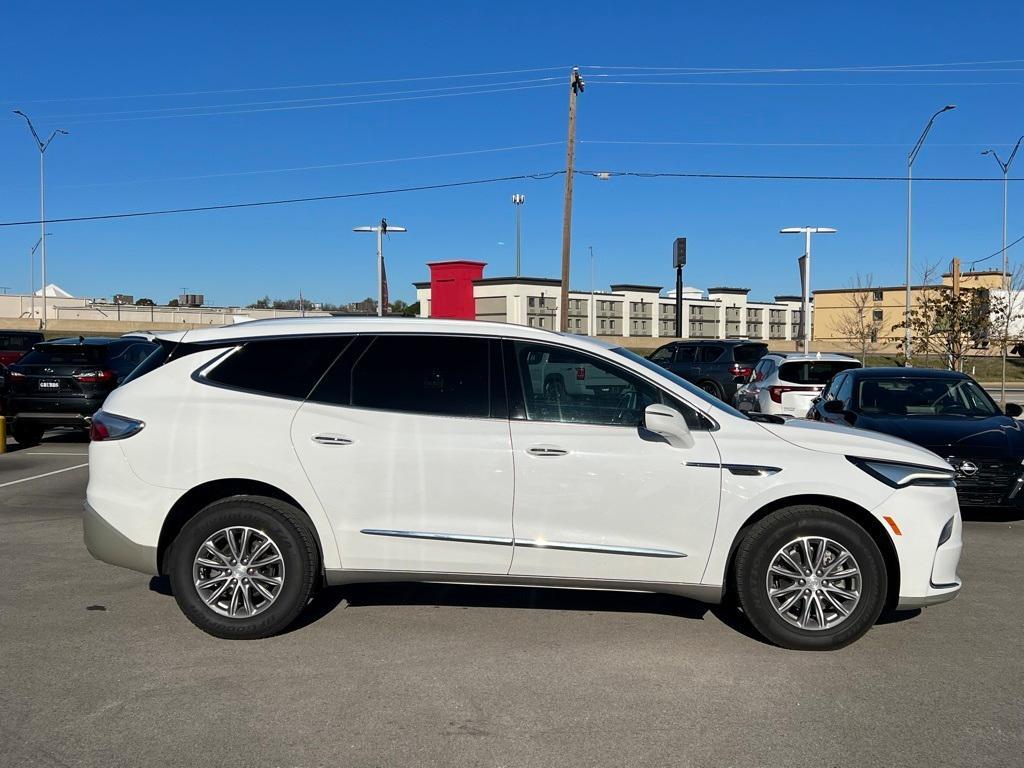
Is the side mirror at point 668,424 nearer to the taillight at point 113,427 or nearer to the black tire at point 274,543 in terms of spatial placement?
the black tire at point 274,543

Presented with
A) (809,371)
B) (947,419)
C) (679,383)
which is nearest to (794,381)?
(809,371)

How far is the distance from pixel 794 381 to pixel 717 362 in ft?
28.1

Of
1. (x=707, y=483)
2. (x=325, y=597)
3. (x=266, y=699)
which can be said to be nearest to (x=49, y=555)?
(x=325, y=597)

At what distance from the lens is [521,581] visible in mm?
5281

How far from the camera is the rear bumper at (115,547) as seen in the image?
213 inches

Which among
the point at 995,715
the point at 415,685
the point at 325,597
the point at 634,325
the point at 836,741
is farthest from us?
the point at 634,325

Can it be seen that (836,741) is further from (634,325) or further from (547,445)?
(634,325)

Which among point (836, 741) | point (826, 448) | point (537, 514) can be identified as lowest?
point (836, 741)

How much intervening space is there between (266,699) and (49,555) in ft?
12.8

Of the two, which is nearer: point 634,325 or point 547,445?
point 547,445

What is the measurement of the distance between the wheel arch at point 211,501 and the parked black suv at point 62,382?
9378 mm

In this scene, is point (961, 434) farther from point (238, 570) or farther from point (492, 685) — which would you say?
point (238, 570)

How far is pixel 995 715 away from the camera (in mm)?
4328

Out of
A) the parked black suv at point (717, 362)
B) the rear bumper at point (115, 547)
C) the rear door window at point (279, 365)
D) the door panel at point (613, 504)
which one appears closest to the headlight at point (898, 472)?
the door panel at point (613, 504)
